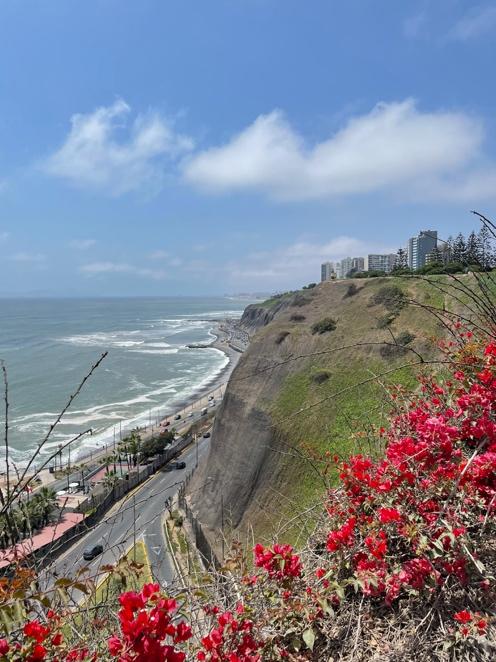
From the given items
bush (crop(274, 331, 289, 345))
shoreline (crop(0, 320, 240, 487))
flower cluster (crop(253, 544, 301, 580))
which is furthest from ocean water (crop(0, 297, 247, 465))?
flower cluster (crop(253, 544, 301, 580))

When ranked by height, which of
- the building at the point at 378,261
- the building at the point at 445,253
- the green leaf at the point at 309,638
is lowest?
the green leaf at the point at 309,638

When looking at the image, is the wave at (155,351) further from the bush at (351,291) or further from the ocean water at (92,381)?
the bush at (351,291)

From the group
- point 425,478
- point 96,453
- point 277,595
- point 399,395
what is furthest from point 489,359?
point 96,453

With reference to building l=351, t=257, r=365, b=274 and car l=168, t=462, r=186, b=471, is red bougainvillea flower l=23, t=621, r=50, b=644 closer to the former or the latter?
car l=168, t=462, r=186, b=471

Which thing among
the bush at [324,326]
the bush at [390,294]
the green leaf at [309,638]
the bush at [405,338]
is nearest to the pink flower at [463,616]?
the green leaf at [309,638]

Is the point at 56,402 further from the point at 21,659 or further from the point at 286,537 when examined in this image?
the point at 21,659

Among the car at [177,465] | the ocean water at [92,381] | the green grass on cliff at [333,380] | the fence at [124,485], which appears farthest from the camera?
the ocean water at [92,381]

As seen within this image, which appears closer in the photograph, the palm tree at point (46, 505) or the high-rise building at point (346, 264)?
the palm tree at point (46, 505)
